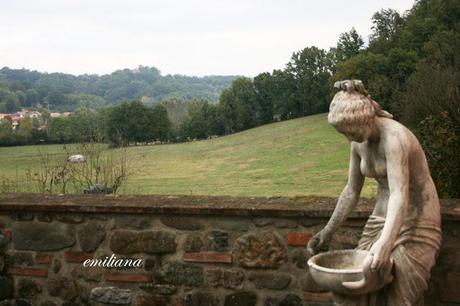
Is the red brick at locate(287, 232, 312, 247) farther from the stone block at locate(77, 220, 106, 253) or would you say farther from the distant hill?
the distant hill

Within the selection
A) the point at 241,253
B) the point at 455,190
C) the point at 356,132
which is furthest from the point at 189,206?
the point at 455,190

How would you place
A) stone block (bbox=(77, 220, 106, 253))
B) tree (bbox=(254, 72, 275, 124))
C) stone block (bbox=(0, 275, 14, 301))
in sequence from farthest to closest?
tree (bbox=(254, 72, 275, 124)), stone block (bbox=(0, 275, 14, 301)), stone block (bbox=(77, 220, 106, 253))

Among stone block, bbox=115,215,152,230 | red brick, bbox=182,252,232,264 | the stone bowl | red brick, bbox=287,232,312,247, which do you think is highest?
the stone bowl

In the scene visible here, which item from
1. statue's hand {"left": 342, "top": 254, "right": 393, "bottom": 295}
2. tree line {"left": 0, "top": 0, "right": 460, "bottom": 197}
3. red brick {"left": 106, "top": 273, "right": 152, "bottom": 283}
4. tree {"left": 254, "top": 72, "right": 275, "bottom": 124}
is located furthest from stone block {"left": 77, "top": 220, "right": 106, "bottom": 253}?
tree {"left": 254, "top": 72, "right": 275, "bottom": 124}

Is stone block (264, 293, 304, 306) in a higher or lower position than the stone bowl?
lower

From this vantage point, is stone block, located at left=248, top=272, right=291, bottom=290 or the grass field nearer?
stone block, located at left=248, top=272, right=291, bottom=290

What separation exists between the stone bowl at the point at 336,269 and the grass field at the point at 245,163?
7.21 m

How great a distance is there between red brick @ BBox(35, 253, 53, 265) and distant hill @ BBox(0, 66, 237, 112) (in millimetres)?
29672

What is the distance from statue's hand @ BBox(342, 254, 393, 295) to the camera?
2582mm

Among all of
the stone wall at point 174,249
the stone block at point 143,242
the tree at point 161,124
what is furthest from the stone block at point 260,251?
the tree at point 161,124

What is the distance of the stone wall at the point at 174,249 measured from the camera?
14.2 ft

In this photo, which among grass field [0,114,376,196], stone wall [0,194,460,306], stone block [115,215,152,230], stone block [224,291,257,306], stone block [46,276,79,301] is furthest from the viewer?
grass field [0,114,376,196]

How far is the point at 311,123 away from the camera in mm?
35438

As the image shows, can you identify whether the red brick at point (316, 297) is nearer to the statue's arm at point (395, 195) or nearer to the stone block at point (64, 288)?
the statue's arm at point (395, 195)
